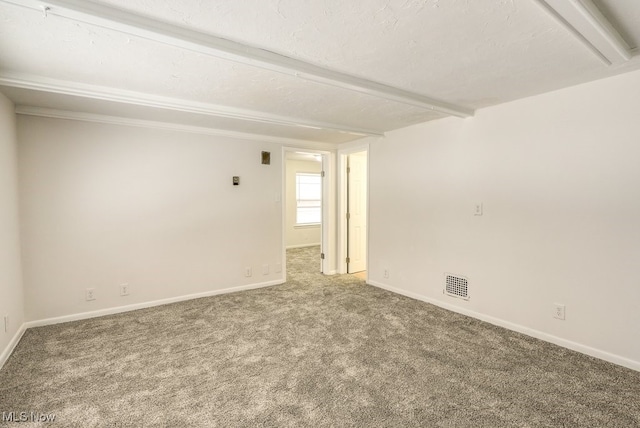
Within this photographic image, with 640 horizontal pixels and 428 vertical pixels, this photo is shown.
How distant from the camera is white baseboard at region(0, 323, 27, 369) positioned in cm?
237

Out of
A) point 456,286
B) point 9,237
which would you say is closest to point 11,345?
point 9,237

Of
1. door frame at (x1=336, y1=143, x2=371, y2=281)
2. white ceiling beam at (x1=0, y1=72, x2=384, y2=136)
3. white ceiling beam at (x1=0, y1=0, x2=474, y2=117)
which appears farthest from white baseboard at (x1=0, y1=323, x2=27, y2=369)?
door frame at (x1=336, y1=143, x2=371, y2=281)

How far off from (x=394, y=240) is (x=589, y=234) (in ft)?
6.87

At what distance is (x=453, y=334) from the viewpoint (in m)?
2.89

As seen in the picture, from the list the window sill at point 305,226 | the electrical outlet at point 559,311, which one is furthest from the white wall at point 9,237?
the window sill at point 305,226

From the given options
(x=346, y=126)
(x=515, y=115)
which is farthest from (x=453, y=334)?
(x=346, y=126)

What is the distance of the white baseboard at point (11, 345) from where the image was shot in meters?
2.37

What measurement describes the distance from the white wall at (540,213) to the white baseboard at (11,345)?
4.00m

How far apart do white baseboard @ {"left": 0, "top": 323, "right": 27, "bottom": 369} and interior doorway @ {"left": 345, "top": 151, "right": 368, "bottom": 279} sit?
4053mm

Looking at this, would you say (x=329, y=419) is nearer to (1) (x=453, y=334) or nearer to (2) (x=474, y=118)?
(1) (x=453, y=334)

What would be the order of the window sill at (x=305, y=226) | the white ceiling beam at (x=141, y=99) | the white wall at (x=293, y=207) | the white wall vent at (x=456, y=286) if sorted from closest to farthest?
the white ceiling beam at (x=141, y=99) → the white wall vent at (x=456, y=286) → the white wall at (x=293, y=207) → the window sill at (x=305, y=226)

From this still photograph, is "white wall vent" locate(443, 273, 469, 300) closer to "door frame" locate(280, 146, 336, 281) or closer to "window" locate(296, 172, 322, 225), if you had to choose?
"door frame" locate(280, 146, 336, 281)

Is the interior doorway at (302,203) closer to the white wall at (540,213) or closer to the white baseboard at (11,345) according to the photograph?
the white wall at (540,213)

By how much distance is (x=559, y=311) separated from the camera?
8.74 feet
